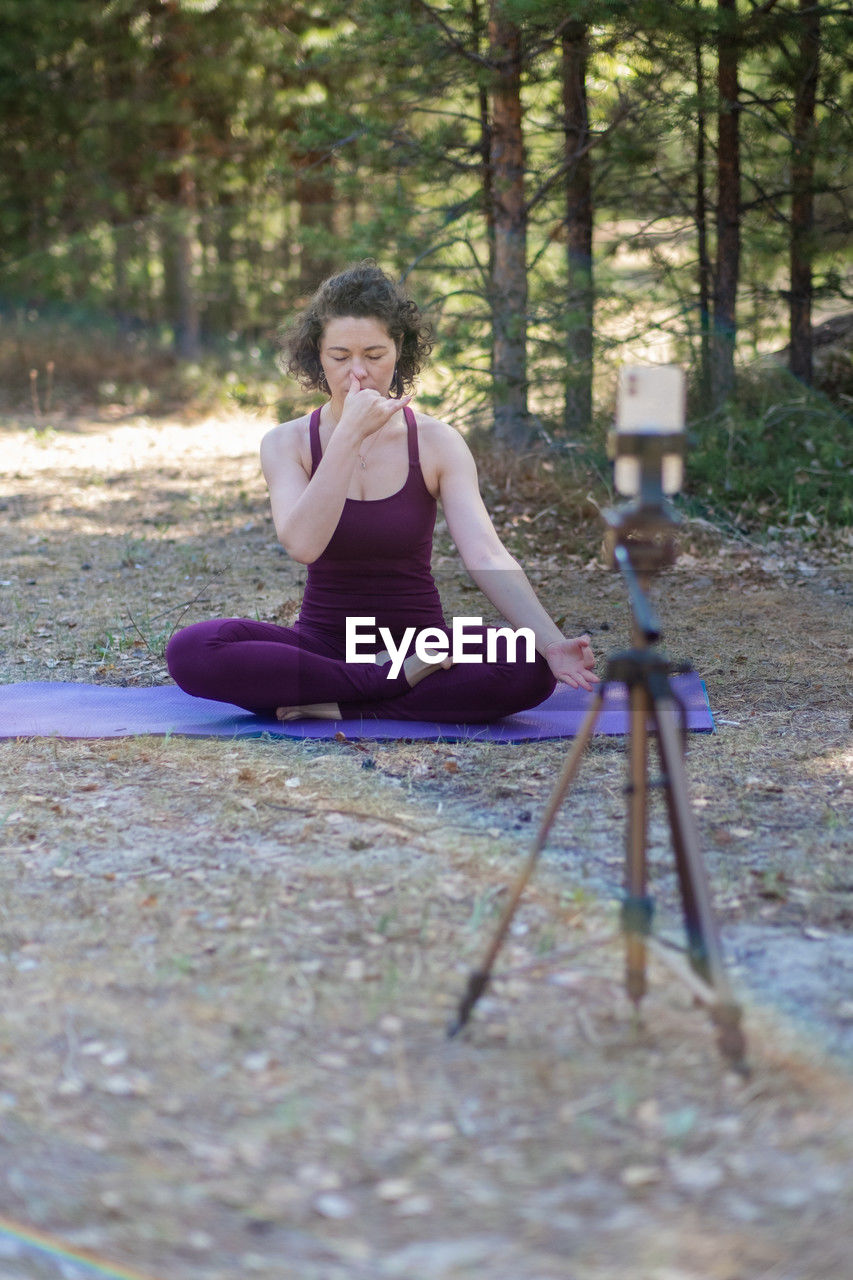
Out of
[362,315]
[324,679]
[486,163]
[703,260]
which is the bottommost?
[324,679]

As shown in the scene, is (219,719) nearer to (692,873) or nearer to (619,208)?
(692,873)

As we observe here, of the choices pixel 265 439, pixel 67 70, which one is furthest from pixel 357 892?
pixel 67 70

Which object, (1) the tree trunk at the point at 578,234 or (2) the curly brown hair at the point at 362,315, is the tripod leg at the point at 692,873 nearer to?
(2) the curly brown hair at the point at 362,315

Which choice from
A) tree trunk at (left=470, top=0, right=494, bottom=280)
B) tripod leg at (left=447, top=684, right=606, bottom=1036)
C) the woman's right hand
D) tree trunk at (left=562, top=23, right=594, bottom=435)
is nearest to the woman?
the woman's right hand

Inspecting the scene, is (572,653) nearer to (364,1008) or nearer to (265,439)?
(265,439)

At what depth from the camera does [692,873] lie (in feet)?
6.05

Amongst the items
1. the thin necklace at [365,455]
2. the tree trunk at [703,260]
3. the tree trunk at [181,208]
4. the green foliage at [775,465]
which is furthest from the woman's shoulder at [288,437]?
the tree trunk at [181,208]

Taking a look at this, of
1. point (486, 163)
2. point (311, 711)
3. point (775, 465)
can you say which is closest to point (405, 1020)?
point (311, 711)

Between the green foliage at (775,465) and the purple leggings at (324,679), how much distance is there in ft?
9.63

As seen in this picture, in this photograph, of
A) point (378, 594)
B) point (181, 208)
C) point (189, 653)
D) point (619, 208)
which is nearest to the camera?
point (189, 653)

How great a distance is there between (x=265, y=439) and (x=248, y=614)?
62.2 inches

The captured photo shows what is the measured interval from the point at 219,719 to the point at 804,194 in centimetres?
487

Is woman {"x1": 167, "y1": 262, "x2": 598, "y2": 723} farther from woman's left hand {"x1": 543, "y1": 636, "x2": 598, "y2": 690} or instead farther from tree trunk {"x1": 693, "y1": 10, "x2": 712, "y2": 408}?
tree trunk {"x1": 693, "y1": 10, "x2": 712, "y2": 408}

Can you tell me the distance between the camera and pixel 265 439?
369 centimetres
